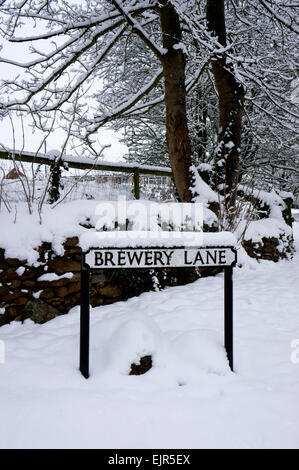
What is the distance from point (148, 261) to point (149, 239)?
5.7 inches

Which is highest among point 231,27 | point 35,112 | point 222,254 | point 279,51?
Result: point 231,27

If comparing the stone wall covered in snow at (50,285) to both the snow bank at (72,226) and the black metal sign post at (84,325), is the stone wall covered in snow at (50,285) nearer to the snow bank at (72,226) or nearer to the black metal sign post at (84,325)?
the snow bank at (72,226)

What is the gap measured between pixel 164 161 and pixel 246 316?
27.4 feet

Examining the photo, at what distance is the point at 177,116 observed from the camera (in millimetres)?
5250

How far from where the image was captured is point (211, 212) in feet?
16.8

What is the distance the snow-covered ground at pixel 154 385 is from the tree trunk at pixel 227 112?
3073 millimetres

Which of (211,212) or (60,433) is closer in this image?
(60,433)

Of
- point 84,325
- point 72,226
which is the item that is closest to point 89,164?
point 72,226

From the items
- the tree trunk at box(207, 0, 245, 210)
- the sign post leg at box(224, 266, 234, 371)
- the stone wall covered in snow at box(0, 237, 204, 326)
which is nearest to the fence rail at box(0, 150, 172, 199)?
the stone wall covered in snow at box(0, 237, 204, 326)

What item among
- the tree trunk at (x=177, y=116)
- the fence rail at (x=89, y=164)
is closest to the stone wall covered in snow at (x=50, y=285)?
the fence rail at (x=89, y=164)
